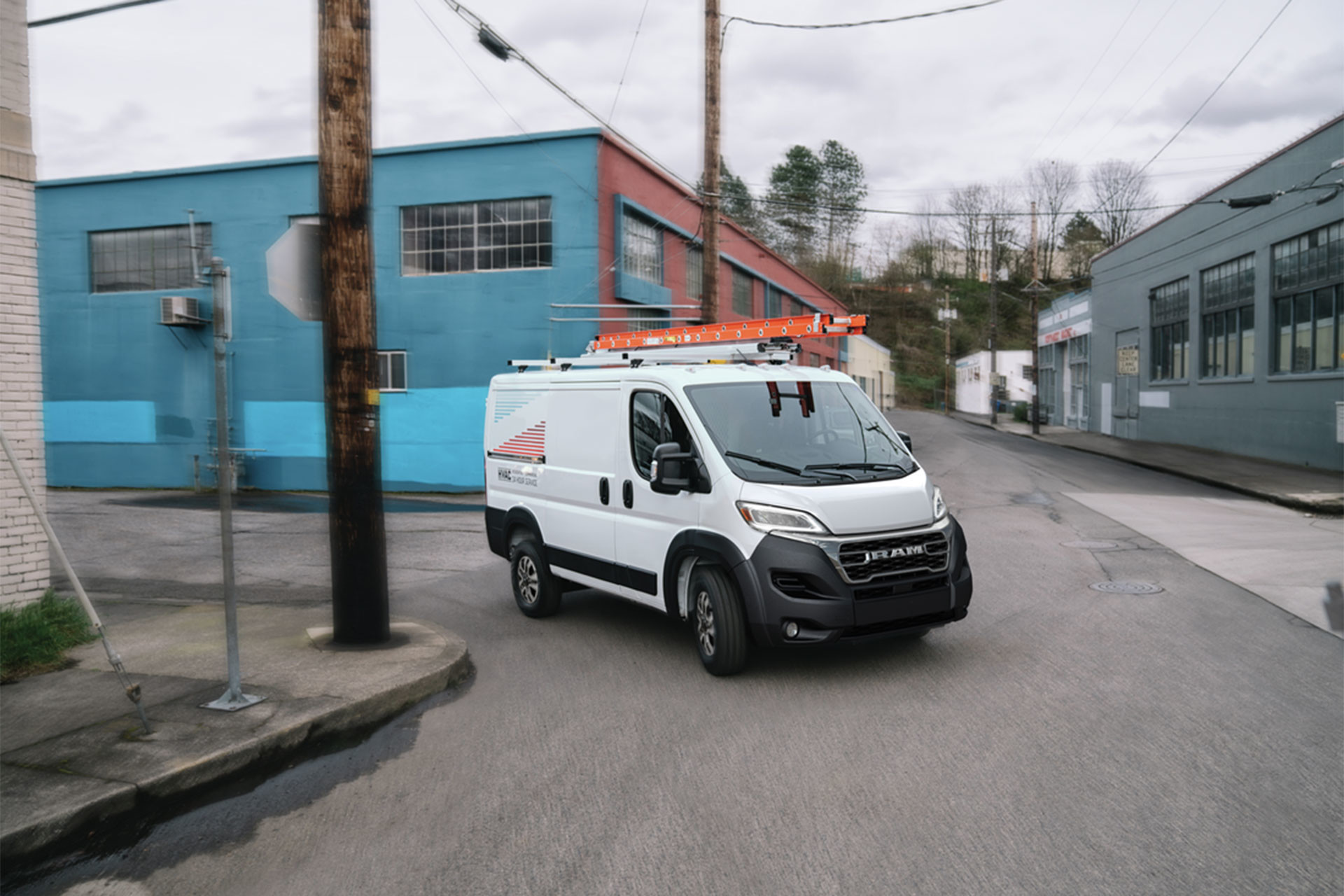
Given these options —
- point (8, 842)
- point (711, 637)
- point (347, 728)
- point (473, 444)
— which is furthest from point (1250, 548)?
point (473, 444)

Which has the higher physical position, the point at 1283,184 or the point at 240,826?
the point at 1283,184

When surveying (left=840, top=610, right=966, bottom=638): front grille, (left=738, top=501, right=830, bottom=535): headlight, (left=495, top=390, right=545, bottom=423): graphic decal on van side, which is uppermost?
(left=495, top=390, right=545, bottom=423): graphic decal on van side

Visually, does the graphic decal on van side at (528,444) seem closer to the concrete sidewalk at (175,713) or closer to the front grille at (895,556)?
the concrete sidewalk at (175,713)

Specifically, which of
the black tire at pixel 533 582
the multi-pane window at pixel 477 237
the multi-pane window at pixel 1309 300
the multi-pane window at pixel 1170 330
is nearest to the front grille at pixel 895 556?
the black tire at pixel 533 582

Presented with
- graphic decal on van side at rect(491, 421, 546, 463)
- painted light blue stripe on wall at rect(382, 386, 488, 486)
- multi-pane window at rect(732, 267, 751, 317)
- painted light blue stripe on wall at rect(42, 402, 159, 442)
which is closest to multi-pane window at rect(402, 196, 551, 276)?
painted light blue stripe on wall at rect(382, 386, 488, 486)

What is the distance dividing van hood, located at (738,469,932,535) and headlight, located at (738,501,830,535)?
1.3 inches

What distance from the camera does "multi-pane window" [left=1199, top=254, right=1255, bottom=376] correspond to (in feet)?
86.7

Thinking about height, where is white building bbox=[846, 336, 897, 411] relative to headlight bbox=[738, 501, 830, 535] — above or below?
above

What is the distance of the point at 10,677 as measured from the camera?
6.39 meters

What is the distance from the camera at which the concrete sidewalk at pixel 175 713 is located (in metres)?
4.48

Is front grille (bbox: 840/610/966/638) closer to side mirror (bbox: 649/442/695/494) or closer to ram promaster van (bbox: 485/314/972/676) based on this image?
ram promaster van (bbox: 485/314/972/676)

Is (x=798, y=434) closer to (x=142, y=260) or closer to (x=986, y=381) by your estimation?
(x=142, y=260)

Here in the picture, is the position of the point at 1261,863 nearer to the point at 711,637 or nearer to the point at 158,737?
the point at 711,637

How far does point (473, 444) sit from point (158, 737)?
642 inches
